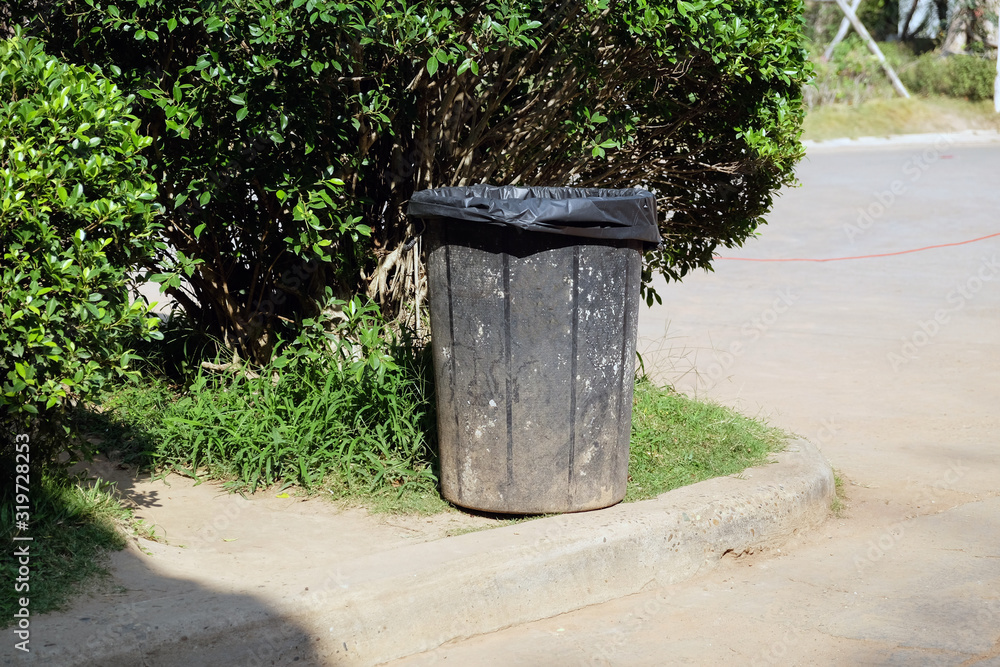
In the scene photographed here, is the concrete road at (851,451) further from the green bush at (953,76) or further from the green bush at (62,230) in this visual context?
the green bush at (953,76)

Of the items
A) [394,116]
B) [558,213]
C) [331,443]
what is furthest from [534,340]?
[394,116]

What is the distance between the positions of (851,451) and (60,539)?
144 inches

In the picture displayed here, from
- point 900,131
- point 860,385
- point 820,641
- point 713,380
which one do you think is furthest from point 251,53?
point 900,131

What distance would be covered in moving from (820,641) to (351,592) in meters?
1.48

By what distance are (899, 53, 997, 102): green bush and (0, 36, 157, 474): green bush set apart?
27.9 meters

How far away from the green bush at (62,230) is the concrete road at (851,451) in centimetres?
140

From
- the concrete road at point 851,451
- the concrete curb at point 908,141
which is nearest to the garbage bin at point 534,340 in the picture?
the concrete road at point 851,451

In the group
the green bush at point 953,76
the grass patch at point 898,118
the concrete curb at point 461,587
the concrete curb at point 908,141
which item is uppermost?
the green bush at point 953,76

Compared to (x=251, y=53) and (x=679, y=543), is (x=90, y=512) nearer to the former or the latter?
(x=251, y=53)

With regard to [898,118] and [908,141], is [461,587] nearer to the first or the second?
[908,141]

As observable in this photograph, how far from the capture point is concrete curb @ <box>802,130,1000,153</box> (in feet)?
72.7

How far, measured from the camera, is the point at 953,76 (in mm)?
27031

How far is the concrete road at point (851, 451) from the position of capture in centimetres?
312

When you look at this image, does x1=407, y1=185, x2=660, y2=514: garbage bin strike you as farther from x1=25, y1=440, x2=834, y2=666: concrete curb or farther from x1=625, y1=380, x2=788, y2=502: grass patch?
x1=625, y1=380, x2=788, y2=502: grass patch
